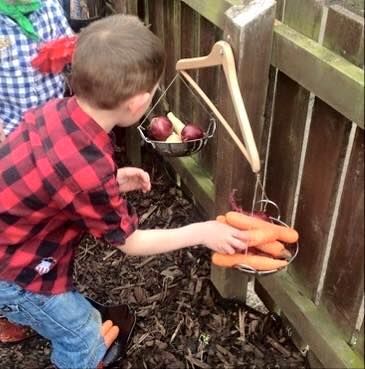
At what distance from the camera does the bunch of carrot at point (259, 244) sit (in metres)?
1.88

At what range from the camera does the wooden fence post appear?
1.88 m

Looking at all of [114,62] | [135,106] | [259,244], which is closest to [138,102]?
[135,106]

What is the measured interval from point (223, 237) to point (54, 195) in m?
0.51

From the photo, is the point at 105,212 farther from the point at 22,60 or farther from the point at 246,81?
the point at 22,60

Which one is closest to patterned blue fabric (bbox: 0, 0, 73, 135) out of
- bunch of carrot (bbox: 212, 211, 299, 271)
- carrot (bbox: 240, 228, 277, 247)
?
bunch of carrot (bbox: 212, 211, 299, 271)

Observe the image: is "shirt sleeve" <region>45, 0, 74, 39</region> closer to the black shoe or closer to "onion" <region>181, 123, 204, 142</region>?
"onion" <region>181, 123, 204, 142</region>

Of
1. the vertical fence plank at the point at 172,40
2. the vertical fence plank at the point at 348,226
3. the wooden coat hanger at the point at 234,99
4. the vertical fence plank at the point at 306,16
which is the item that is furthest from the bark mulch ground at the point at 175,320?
the vertical fence plank at the point at 306,16

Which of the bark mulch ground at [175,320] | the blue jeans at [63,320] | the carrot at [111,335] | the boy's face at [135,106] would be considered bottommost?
the bark mulch ground at [175,320]

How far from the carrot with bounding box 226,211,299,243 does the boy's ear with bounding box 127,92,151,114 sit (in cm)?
42

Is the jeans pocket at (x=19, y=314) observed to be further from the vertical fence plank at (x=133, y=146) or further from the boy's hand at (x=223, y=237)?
the vertical fence plank at (x=133, y=146)

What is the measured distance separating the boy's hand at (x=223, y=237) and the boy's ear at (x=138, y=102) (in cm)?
41

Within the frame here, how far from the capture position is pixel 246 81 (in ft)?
6.41

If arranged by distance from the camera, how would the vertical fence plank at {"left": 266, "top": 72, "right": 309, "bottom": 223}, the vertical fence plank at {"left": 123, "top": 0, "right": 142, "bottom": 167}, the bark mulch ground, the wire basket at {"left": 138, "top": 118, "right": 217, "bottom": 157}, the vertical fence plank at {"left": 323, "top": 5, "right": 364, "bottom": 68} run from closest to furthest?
1. the vertical fence plank at {"left": 323, "top": 5, "right": 364, "bottom": 68}
2. the vertical fence plank at {"left": 266, "top": 72, "right": 309, "bottom": 223}
3. the wire basket at {"left": 138, "top": 118, "right": 217, "bottom": 157}
4. the bark mulch ground
5. the vertical fence plank at {"left": 123, "top": 0, "right": 142, "bottom": 167}

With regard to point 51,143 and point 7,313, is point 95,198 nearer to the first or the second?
point 51,143
